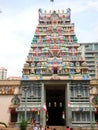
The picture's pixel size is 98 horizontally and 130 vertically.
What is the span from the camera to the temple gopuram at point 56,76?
43750 millimetres

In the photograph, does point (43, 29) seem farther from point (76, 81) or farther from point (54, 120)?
point (54, 120)

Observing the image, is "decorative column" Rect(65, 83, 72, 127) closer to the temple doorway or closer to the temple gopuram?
the temple gopuram

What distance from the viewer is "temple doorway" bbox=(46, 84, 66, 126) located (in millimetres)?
52659

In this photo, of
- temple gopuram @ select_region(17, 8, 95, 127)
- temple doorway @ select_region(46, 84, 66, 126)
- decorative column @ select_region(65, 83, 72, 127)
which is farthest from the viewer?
temple doorway @ select_region(46, 84, 66, 126)

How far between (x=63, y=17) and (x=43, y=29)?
5.05m

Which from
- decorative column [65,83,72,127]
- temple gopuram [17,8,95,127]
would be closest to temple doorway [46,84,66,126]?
temple gopuram [17,8,95,127]

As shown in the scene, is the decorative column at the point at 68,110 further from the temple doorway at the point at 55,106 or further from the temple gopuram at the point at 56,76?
the temple doorway at the point at 55,106

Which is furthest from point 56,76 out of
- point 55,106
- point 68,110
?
point 55,106

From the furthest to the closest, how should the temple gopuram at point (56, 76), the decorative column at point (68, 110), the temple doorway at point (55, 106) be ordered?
1. the temple doorway at point (55, 106)
2. the temple gopuram at point (56, 76)
3. the decorative column at point (68, 110)

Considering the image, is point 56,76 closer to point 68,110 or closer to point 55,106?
point 68,110

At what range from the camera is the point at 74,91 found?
4500 centimetres

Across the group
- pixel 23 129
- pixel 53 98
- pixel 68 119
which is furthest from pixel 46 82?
pixel 23 129

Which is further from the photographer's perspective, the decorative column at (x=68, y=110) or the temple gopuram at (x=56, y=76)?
the temple gopuram at (x=56, y=76)

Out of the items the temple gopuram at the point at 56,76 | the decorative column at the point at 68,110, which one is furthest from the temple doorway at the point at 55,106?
the decorative column at the point at 68,110
